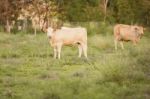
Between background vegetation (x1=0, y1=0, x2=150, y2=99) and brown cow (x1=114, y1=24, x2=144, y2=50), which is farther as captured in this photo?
brown cow (x1=114, y1=24, x2=144, y2=50)

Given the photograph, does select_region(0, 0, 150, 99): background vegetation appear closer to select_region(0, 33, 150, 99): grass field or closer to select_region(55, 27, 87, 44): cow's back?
select_region(0, 33, 150, 99): grass field

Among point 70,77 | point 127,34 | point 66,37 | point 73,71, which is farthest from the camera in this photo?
point 127,34

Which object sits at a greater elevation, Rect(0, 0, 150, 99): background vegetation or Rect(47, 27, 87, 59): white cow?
Rect(47, 27, 87, 59): white cow

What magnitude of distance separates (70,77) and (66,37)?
541 centimetres

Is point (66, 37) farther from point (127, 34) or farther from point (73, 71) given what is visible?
point (127, 34)

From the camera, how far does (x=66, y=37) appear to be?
18.8 metres

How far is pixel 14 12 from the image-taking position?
1287 inches

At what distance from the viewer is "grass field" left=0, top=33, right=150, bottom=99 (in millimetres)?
11211

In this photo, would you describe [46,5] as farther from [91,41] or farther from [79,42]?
[79,42]

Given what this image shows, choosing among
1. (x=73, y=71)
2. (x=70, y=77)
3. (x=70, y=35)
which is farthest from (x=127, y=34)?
(x=70, y=77)

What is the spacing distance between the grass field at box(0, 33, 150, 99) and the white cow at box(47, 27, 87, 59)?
434mm

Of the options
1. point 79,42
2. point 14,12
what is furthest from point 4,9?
point 79,42

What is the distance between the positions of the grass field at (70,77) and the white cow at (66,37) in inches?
17.1

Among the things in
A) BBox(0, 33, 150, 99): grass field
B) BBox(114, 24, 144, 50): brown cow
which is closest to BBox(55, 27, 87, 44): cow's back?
BBox(0, 33, 150, 99): grass field
